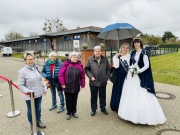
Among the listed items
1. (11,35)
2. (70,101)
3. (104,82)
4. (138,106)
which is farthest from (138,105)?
(11,35)

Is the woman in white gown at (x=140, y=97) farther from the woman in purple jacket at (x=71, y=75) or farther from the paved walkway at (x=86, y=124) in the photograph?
the woman in purple jacket at (x=71, y=75)

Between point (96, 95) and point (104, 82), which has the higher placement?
point (104, 82)

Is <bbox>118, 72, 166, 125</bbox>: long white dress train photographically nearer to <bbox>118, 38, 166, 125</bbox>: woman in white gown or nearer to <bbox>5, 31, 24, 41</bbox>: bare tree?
<bbox>118, 38, 166, 125</bbox>: woman in white gown

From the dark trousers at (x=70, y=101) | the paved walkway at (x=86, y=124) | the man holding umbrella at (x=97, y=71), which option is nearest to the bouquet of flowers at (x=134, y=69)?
the man holding umbrella at (x=97, y=71)

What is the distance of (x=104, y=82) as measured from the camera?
4113 millimetres

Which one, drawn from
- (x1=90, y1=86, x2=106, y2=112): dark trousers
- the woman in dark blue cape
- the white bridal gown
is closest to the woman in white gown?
the white bridal gown

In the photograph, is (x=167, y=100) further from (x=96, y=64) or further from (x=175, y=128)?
(x=96, y=64)

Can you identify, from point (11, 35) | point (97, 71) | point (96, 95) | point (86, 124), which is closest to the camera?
point (86, 124)

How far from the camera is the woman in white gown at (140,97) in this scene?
350 centimetres

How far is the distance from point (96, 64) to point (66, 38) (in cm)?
1829

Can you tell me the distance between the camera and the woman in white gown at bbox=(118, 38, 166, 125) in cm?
350

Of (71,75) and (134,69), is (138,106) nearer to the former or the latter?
(134,69)

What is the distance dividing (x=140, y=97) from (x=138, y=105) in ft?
0.62

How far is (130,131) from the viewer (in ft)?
11.2
